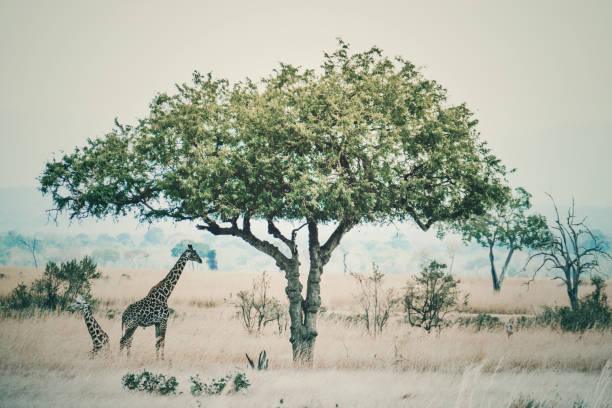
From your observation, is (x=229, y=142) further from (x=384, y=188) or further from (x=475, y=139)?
(x=475, y=139)

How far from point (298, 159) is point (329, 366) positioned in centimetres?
706

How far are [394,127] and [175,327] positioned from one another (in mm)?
14318

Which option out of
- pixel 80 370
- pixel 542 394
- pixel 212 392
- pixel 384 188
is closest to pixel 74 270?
pixel 80 370

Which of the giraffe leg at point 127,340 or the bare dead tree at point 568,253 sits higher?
the bare dead tree at point 568,253

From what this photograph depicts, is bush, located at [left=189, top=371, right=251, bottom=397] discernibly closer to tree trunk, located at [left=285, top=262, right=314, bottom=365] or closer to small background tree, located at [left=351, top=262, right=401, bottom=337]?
tree trunk, located at [left=285, top=262, right=314, bottom=365]

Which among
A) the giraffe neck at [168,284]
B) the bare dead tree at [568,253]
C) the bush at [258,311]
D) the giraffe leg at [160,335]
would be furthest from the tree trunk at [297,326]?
the bare dead tree at [568,253]

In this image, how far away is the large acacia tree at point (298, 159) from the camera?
44.5 ft

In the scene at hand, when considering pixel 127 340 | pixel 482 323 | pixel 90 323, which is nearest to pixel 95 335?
pixel 90 323

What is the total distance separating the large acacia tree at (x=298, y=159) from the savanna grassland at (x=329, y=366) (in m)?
2.74

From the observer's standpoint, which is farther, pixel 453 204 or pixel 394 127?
pixel 453 204

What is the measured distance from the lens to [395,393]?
452 inches

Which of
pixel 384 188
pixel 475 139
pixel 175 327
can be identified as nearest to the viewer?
pixel 384 188

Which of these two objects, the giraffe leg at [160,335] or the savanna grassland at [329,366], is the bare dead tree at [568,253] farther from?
the giraffe leg at [160,335]

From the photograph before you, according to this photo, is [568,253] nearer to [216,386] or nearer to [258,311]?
[258,311]
